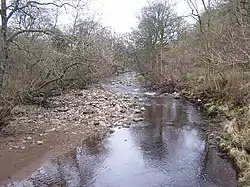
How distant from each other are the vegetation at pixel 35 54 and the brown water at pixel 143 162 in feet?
13.9

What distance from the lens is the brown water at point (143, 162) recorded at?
28.5ft

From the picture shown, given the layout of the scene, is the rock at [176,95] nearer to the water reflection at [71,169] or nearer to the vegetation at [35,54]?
the vegetation at [35,54]

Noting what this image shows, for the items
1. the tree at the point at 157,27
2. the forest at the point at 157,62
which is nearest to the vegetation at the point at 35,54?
the forest at the point at 157,62

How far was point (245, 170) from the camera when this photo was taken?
889cm

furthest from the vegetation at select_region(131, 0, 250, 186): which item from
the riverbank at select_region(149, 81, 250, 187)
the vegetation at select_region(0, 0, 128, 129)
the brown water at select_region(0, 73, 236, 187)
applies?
the vegetation at select_region(0, 0, 128, 129)

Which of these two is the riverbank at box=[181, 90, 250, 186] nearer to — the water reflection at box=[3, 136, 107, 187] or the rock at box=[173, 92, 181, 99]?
the rock at box=[173, 92, 181, 99]

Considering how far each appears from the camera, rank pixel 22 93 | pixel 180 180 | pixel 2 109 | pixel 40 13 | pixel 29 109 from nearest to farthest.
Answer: pixel 180 180 < pixel 2 109 < pixel 40 13 < pixel 22 93 < pixel 29 109

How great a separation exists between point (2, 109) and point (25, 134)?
4.26 feet

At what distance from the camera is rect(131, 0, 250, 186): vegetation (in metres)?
12.4

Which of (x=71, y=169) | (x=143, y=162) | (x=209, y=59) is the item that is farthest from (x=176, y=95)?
(x=71, y=169)

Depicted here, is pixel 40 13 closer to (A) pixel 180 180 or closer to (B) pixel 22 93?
(B) pixel 22 93

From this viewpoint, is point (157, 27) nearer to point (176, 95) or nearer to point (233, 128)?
point (176, 95)

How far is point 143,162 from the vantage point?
10.1m

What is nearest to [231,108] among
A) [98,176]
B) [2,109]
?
[98,176]
